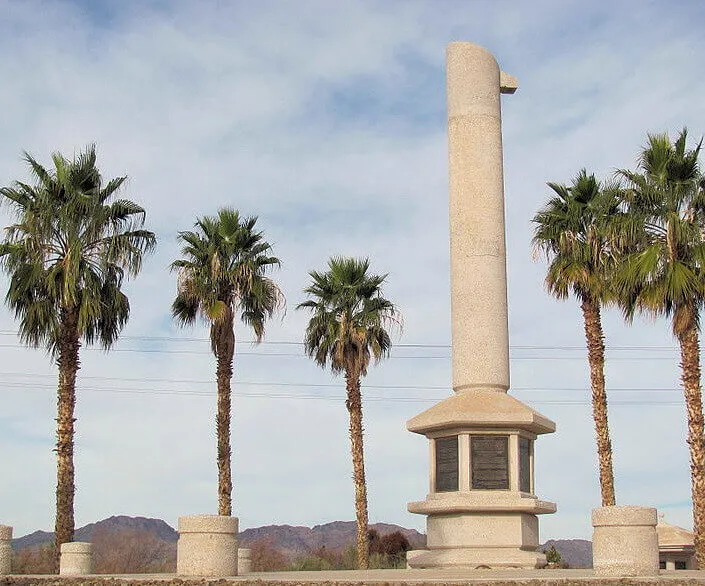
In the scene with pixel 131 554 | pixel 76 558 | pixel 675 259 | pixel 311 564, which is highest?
pixel 675 259

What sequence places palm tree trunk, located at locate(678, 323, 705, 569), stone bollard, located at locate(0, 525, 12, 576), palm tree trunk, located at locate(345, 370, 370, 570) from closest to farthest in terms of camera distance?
stone bollard, located at locate(0, 525, 12, 576), palm tree trunk, located at locate(678, 323, 705, 569), palm tree trunk, located at locate(345, 370, 370, 570)

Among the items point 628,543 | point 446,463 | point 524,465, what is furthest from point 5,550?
point 628,543

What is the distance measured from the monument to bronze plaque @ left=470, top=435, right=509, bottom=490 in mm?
24

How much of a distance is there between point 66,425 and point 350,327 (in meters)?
12.8

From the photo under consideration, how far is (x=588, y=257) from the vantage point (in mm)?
35781

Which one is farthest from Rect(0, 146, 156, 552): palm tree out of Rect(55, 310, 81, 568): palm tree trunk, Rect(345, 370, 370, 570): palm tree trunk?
Rect(345, 370, 370, 570): palm tree trunk

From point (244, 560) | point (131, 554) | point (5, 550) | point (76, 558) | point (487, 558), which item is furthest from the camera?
point (131, 554)

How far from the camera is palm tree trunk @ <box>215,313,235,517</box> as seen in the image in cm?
3500

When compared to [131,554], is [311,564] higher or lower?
lower

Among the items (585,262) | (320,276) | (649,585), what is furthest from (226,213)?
(649,585)

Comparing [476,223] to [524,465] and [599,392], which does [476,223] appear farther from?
[599,392]

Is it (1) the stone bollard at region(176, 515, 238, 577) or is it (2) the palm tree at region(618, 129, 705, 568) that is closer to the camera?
(1) the stone bollard at region(176, 515, 238, 577)

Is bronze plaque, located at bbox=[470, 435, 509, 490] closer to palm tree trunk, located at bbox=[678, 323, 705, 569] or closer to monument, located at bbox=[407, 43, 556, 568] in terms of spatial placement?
monument, located at bbox=[407, 43, 556, 568]

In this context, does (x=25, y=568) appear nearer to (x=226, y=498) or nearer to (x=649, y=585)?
(x=226, y=498)
